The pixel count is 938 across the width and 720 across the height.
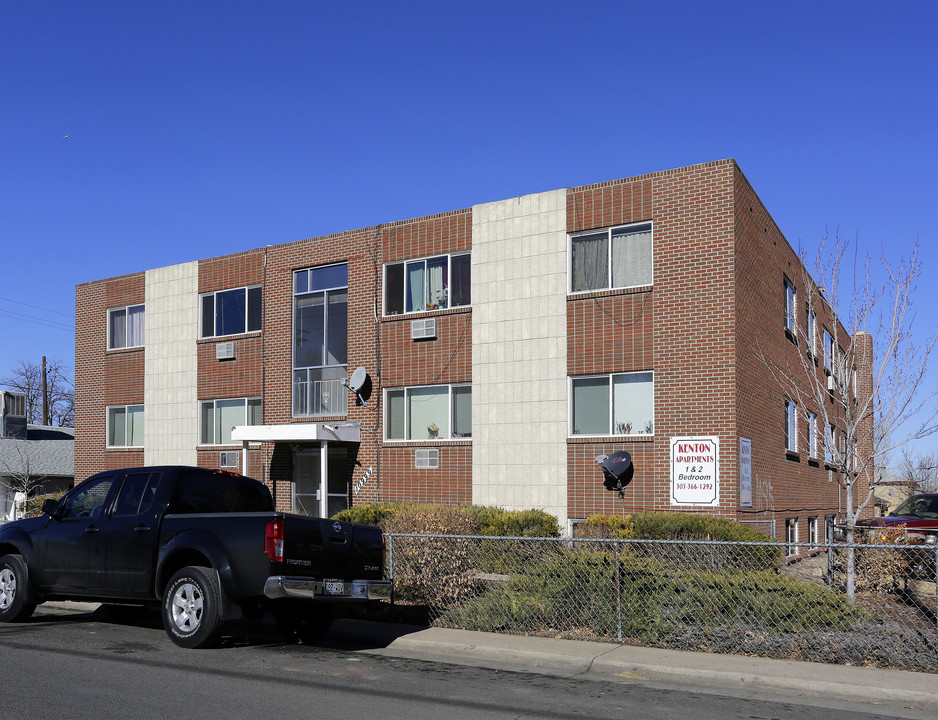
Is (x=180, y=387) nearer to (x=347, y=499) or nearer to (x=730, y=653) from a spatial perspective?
(x=347, y=499)

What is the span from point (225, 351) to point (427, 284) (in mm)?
6697

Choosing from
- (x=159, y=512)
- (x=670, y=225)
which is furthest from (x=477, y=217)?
(x=159, y=512)

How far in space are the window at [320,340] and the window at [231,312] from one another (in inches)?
61.4

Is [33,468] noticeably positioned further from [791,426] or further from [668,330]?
[791,426]

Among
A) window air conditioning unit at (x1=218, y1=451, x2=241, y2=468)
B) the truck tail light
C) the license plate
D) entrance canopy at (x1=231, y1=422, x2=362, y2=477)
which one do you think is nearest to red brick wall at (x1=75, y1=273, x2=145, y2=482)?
window air conditioning unit at (x1=218, y1=451, x2=241, y2=468)

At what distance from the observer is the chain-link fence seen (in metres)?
9.31

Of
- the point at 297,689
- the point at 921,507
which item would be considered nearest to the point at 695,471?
the point at 921,507

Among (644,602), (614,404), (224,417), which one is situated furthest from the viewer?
(224,417)

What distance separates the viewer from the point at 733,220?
18.0 meters

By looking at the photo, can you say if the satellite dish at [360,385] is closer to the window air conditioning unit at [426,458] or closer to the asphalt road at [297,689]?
the window air conditioning unit at [426,458]

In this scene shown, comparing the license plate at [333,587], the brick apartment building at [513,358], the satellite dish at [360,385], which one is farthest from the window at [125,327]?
the license plate at [333,587]

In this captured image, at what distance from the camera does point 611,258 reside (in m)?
19.3

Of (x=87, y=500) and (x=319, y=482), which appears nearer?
(x=87, y=500)

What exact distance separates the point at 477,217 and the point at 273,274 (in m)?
6.39
